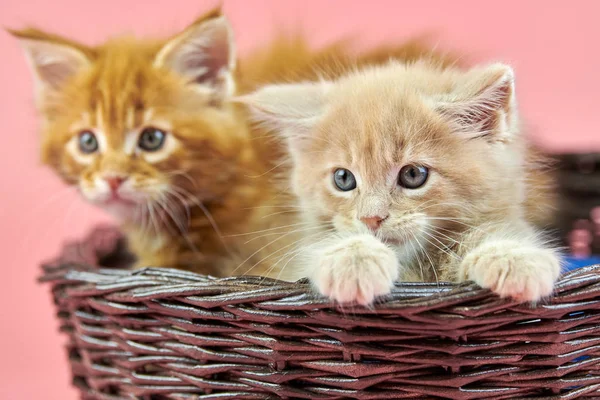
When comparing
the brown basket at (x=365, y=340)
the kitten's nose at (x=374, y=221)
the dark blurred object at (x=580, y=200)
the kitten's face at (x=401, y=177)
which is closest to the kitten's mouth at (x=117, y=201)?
the brown basket at (x=365, y=340)

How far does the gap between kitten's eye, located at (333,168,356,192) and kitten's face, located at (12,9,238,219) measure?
14.4 inches

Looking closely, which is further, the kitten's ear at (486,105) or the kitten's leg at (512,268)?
the kitten's ear at (486,105)

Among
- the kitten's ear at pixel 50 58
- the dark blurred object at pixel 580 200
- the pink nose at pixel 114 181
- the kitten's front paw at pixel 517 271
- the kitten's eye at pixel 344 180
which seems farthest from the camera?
the dark blurred object at pixel 580 200

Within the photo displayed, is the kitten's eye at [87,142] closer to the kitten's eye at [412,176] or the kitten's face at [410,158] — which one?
the kitten's face at [410,158]

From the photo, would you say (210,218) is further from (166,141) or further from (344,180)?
(344,180)

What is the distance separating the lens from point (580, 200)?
198 centimetres

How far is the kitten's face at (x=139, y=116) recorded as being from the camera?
131 centimetres

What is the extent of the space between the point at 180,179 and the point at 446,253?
617mm

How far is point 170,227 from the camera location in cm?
141

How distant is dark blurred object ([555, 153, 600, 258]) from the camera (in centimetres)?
190

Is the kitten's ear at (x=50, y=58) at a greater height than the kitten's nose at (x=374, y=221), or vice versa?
the kitten's ear at (x=50, y=58)

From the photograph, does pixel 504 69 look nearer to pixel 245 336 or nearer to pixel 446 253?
pixel 446 253

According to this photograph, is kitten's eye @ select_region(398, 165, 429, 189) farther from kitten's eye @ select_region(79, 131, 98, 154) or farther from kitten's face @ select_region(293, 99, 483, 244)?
kitten's eye @ select_region(79, 131, 98, 154)

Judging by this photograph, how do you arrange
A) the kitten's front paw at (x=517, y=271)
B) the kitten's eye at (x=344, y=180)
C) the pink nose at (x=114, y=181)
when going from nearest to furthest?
1. the kitten's front paw at (x=517, y=271)
2. the kitten's eye at (x=344, y=180)
3. the pink nose at (x=114, y=181)
